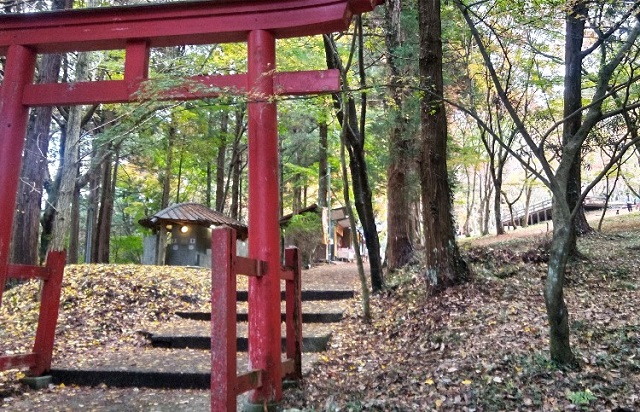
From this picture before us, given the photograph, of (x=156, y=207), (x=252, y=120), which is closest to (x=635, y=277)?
(x=252, y=120)

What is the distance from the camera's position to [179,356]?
5.61m

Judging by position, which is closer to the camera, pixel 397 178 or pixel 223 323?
pixel 223 323

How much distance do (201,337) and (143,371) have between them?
126 centimetres

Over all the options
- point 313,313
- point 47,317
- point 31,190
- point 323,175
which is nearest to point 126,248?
point 323,175

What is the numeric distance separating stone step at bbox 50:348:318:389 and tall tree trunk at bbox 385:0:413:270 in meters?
4.16

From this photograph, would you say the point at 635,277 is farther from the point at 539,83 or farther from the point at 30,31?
the point at 30,31

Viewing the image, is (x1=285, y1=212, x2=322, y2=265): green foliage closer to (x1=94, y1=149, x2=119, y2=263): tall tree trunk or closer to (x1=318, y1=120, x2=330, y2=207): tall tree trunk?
(x1=318, y1=120, x2=330, y2=207): tall tree trunk

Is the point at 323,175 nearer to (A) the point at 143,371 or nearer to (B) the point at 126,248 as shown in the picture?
(B) the point at 126,248

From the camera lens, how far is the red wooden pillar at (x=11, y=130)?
181 inches

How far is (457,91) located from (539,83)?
2.09 meters

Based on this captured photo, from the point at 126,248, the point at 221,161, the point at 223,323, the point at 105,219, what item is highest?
the point at 221,161

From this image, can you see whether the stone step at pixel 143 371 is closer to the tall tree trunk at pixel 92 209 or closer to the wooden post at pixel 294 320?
the wooden post at pixel 294 320

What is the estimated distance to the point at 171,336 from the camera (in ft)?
20.4

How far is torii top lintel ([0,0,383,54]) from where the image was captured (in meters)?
4.32
